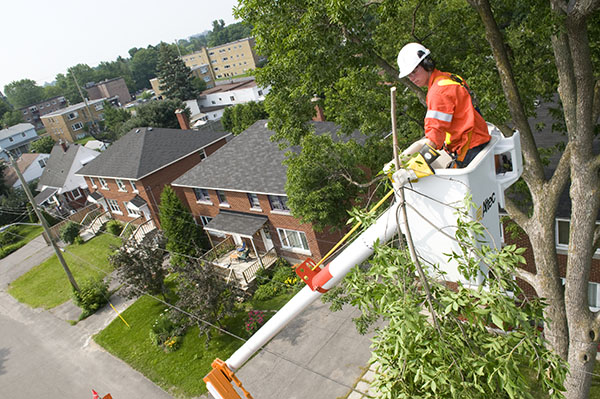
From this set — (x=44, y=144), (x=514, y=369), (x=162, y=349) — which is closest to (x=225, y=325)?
(x=162, y=349)

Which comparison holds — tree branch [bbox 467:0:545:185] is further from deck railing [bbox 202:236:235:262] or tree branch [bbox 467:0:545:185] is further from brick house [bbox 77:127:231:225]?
brick house [bbox 77:127:231:225]

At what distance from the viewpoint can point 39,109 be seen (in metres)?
119

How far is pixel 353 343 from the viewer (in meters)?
16.6

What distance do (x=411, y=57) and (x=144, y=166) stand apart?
29156 mm

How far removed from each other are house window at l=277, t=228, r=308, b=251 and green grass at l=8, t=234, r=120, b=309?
13463mm

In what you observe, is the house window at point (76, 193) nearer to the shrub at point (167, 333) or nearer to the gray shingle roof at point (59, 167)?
the gray shingle roof at point (59, 167)

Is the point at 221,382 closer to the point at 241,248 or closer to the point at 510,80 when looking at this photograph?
the point at 510,80

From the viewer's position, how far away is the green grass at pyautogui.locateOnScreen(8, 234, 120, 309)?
27.5 metres

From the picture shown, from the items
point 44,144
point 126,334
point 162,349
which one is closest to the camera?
point 162,349

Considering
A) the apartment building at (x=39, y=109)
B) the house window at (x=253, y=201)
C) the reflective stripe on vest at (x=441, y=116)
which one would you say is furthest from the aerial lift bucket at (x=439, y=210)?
the apartment building at (x=39, y=109)

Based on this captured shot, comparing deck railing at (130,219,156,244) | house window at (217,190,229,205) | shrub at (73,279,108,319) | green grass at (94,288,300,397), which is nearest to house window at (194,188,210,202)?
house window at (217,190,229,205)

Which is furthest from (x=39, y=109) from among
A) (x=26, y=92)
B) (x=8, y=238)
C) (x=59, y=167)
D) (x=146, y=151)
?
(x=146, y=151)

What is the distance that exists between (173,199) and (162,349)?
9.85m

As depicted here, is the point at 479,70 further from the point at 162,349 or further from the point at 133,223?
the point at 133,223
